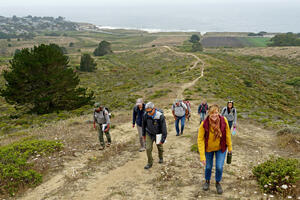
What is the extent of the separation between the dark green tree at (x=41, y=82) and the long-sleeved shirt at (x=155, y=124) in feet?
57.9

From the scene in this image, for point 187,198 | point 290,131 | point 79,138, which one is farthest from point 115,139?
point 290,131

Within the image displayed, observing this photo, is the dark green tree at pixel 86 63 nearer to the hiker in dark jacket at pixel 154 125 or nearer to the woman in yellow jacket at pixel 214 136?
the hiker in dark jacket at pixel 154 125

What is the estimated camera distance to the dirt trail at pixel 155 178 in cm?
575

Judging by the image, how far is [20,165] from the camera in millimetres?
7492

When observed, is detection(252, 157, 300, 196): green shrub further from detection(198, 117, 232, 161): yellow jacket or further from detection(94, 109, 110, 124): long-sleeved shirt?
detection(94, 109, 110, 124): long-sleeved shirt

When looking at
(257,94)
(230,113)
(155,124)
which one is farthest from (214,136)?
(257,94)

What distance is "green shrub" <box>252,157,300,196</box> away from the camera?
5.28 m

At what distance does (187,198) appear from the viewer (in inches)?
215

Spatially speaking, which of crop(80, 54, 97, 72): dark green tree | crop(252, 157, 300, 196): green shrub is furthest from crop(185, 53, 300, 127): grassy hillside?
crop(80, 54, 97, 72): dark green tree

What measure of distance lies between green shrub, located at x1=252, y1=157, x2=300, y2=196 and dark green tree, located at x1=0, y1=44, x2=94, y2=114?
66.8 ft

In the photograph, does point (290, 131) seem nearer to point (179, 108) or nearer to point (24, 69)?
point (179, 108)

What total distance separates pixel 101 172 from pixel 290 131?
29.9ft

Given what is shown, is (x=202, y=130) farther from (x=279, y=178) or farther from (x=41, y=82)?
(x=41, y=82)

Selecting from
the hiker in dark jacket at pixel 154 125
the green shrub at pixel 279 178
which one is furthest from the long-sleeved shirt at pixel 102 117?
the green shrub at pixel 279 178
